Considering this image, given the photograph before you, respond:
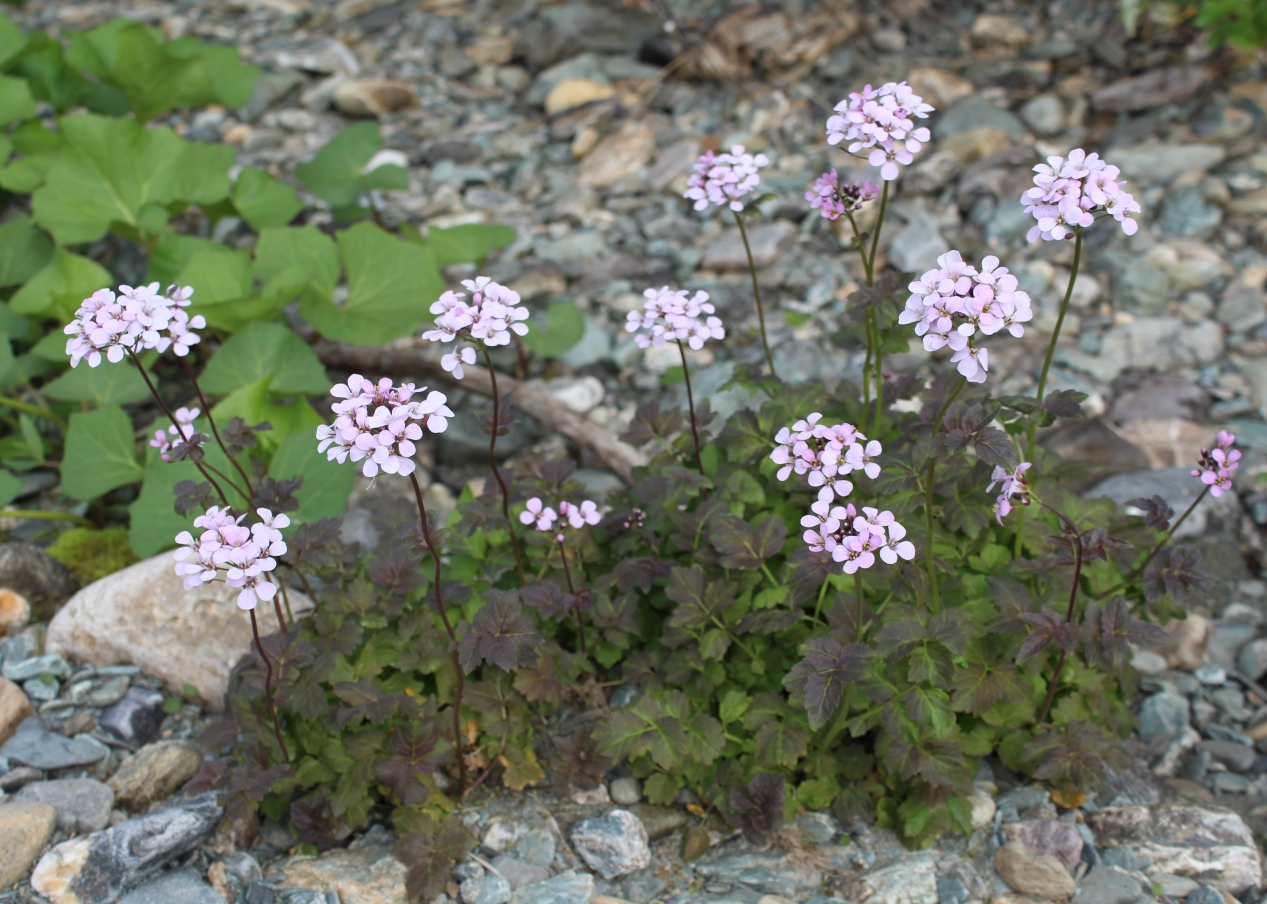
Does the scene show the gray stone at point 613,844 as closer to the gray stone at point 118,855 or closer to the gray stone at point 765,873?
the gray stone at point 765,873

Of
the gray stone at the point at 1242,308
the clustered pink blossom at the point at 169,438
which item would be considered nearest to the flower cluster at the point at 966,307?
the clustered pink blossom at the point at 169,438

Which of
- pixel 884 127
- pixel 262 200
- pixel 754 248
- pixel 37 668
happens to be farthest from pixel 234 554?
pixel 754 248

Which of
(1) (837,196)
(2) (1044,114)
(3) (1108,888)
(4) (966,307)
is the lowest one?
(3) (1108,888)

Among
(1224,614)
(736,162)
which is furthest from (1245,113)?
(736,162)

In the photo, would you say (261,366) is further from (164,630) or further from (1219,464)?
(1219,464)

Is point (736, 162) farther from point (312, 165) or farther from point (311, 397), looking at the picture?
point (312, 165)

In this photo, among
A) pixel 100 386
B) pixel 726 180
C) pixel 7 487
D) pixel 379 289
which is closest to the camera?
pixel 726 180

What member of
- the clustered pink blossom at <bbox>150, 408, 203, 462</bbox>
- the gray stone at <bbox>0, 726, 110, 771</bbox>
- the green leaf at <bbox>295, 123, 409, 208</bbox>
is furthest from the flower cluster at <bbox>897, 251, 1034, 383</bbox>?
the green leaf at <bbox>295, 123, 409, 208</bbox>
